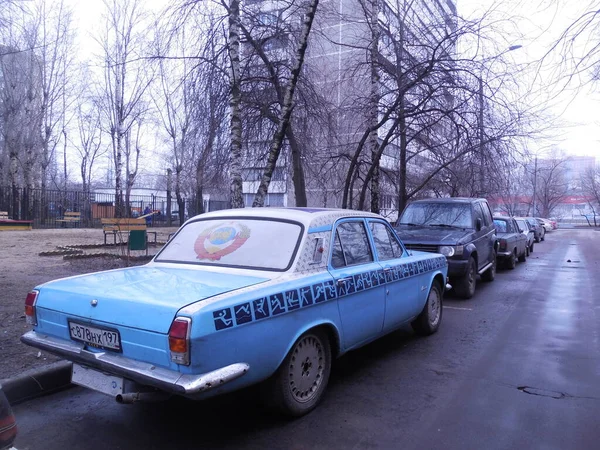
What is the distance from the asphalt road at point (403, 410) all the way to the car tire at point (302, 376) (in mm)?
142

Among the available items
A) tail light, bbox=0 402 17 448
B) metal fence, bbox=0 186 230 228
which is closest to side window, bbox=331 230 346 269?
tail light, bbox=0 402 17 448

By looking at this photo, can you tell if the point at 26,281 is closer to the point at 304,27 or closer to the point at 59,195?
the point at 304,27

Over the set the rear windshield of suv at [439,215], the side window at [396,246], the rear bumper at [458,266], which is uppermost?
the rear windshield of suv at [439,215]

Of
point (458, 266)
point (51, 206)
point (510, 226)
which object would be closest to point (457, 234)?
point (458, 266)

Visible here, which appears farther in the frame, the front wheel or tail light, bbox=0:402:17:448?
the front wheel

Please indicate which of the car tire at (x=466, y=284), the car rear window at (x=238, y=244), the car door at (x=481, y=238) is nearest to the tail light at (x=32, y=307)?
the car rear window at (x=238, y=244)

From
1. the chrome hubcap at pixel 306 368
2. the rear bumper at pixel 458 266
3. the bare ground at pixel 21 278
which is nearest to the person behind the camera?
the chrome hubcap at pixel 306 368

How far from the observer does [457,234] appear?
31.0 feet

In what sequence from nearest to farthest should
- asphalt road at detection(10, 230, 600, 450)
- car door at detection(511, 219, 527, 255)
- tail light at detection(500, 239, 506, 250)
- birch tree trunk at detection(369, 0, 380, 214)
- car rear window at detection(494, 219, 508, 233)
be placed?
1. asphalt road at detection(10, 230, 600, 450)
2. birch tree trunk at detection(369, 0, 380, 214)
3. tail light at detection(500, 239, 506, 250)
4. car rear window at detection(494, 219, 508, 233)
5. car door at detection(511, 219, 527, 255)

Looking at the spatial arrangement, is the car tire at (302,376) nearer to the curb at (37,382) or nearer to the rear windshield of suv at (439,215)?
the curb at (37,382)

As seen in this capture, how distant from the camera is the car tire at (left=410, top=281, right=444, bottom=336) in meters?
6.29

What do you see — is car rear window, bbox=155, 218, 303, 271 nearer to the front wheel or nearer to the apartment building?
the apartment building

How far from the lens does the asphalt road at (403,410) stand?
3541 mm

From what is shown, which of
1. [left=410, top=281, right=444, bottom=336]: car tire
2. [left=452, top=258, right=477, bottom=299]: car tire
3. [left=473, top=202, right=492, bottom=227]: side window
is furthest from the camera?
[left=473, top=202, right=492, bottom=227]: side window
